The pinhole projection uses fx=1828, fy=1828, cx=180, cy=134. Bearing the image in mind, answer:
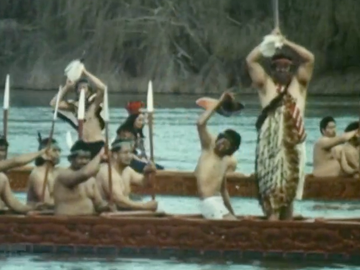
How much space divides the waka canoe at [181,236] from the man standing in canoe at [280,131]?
31cm

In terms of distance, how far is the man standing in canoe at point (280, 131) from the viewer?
56.8ft

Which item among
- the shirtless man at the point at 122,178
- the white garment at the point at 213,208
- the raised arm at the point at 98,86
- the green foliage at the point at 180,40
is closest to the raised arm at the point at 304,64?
the white garment at the point at 213,208

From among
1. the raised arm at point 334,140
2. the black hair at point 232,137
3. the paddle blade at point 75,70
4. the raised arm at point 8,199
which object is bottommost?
the raised arm at point 8,199

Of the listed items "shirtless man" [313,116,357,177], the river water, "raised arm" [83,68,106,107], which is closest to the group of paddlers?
the river water

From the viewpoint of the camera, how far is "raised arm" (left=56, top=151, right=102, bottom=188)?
17.2 m

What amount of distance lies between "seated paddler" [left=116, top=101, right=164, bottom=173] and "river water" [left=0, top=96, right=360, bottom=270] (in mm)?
596

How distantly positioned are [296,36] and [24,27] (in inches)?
380

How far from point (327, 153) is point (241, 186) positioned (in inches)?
46.6

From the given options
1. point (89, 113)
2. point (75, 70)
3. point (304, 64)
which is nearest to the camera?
point (304, 64)

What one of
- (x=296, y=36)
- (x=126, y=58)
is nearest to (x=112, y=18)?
(x=126, y=58)

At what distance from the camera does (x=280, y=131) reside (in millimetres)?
17453

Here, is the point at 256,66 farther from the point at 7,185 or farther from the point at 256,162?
the point at 7,185

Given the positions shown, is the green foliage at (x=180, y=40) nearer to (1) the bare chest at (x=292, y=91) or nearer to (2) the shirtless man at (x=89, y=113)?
(2) the shirtless man at (x=89, y=113)

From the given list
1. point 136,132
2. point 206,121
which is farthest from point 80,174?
point 136,132
